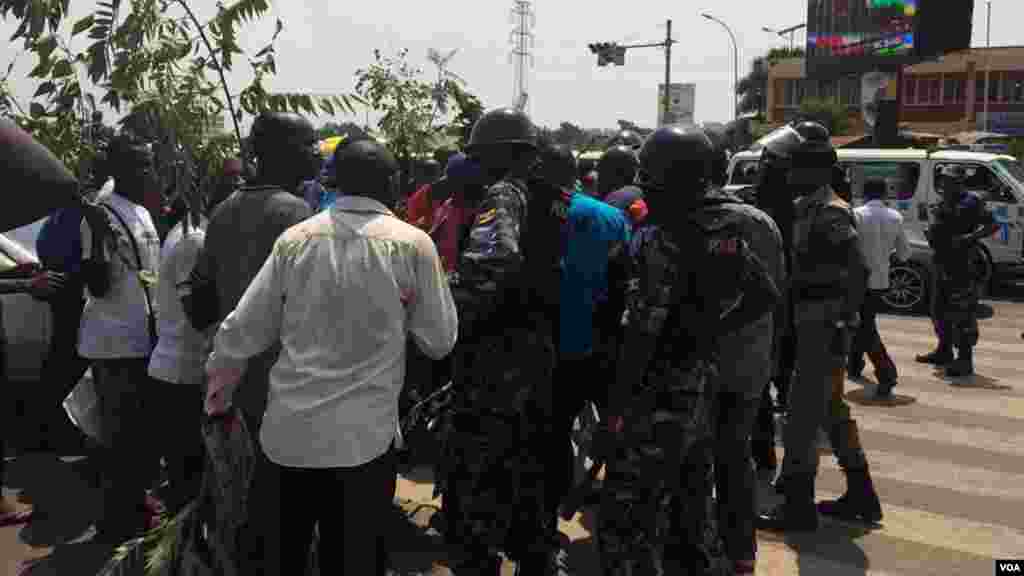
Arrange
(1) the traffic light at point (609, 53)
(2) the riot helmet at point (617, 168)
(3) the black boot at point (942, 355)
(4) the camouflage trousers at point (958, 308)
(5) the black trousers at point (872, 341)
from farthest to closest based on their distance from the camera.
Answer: (1) the traffic light at point (609, 53) < (3) the black boot at point (942, 355) < (4) the camouflage trousers at point (958, 308) < (5) the black trousers at point (872, 341) < (2) the riot helmet at point (617, 168)

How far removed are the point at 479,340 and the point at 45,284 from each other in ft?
6.59

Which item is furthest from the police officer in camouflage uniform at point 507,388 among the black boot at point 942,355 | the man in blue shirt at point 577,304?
the black boot at point 942,355

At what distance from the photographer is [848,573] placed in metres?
4.35

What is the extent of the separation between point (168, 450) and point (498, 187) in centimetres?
205

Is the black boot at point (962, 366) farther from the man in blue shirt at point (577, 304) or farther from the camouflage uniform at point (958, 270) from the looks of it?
the man in blue shirt at point (577, 304)

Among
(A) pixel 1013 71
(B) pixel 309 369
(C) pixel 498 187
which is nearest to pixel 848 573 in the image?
(C) pixel 498 187

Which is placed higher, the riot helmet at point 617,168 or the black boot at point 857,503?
the riot helmet at point 617,168

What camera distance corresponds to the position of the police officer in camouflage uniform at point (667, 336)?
331cm

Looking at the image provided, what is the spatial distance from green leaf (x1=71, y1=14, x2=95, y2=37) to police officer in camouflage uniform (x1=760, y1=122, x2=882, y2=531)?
3.26 m

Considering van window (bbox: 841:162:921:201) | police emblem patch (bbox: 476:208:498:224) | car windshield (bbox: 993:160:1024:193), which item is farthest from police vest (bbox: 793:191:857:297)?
car windshield (bbox: 993:160:1024:193)

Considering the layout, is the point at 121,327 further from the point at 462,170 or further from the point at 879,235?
the point at 879,235

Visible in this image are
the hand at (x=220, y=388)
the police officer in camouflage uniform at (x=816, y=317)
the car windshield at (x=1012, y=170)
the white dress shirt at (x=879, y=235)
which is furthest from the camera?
the car windshield at (x=1012, y=170)

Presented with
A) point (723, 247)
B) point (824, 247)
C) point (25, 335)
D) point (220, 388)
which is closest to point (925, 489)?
point (824, 247)

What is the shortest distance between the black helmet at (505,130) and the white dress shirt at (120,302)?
1.77 meters
